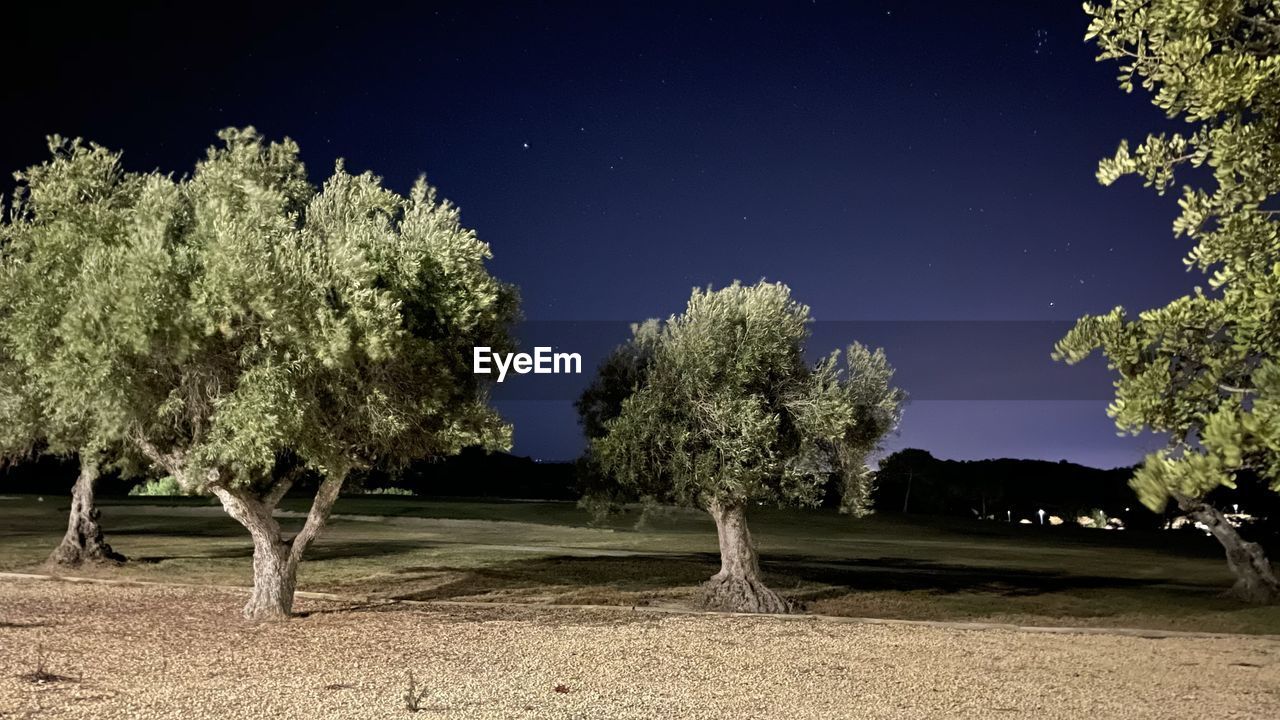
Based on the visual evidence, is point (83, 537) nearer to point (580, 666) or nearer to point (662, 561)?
point (662, 561)

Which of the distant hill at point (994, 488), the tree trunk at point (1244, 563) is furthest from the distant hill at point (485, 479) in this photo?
the tree trunk at point (1244, 563)

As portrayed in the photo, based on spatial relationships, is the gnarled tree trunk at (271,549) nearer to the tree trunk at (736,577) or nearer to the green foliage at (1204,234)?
the tree trunk at (736,577)

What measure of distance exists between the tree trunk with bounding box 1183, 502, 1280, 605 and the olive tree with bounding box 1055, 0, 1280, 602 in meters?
16.8

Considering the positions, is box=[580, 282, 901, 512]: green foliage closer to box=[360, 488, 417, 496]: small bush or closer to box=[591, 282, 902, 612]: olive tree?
box=[591, 282, 902, 612]: olive tree

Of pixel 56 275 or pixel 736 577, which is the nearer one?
pixel 56 275

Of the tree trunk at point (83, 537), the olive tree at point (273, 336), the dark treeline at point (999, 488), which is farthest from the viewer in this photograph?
the dark treeline at point (999, 488)

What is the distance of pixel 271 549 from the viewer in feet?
57.3

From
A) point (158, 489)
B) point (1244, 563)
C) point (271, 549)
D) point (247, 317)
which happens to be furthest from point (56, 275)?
point (158, 489)

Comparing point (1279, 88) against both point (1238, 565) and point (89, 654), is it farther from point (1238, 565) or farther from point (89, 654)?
point (1238, 565)

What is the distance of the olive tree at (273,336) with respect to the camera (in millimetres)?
15023

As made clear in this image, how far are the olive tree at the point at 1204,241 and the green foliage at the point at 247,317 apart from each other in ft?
32.9

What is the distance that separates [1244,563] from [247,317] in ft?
74.1

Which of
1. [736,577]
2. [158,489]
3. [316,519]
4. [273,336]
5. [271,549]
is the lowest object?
[158,489]

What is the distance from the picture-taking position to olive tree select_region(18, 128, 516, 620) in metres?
15.0
